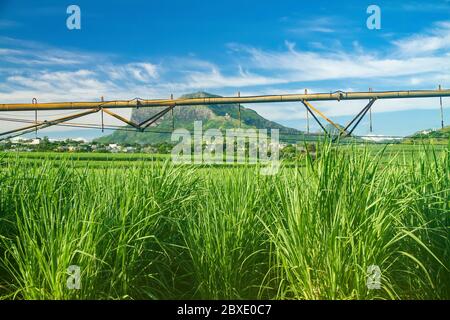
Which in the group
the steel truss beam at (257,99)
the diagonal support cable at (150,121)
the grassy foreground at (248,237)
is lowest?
the grassy foreground at (248,237)

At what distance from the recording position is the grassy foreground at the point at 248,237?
8.07ft

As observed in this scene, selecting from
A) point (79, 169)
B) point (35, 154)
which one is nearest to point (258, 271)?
point (79, 169)

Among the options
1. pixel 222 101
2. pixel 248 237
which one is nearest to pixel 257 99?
pixel 222 101

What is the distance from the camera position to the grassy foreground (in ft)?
8.07

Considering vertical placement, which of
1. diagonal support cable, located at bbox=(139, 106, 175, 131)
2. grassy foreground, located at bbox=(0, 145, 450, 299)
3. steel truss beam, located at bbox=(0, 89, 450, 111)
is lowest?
grassy foreground, located at bbox=(0, 145, 450, 299)

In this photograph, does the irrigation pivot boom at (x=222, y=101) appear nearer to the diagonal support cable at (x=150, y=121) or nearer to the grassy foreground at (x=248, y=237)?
the diagonal support cable at (x=150, y=121)

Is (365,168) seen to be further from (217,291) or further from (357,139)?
(217,291)

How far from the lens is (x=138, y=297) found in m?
2.69

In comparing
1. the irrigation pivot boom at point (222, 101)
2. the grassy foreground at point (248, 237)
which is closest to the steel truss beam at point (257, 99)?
the irrigation pivot boom at point (222, 101)

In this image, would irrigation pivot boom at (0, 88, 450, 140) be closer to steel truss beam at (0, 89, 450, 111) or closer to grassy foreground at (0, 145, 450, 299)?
steel truss beam at (0, 89, 450, 111)

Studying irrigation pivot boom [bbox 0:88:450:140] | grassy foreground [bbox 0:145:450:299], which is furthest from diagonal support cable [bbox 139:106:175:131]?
grassy foreground [bbox 0:145:450:299]

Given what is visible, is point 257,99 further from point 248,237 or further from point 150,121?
point 248,237
